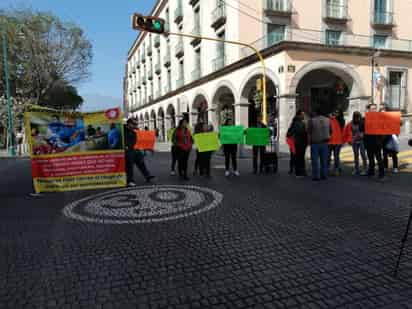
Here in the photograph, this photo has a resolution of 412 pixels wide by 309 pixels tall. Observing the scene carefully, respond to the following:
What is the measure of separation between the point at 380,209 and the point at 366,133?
297cm

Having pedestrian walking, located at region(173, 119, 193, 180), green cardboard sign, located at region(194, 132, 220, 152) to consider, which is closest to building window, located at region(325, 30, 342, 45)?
green cardboard sign, located at region(194, 132, 220, 152)

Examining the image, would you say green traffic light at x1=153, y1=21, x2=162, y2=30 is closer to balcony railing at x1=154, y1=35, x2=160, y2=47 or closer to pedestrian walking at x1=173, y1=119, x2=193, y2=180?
pedestrian walking at x1=173, y1=119, x2=193, y2=180

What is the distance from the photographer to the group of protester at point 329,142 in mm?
7113

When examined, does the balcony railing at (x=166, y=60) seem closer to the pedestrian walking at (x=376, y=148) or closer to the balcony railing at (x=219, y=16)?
the balcony railing at (x=219, y=16)

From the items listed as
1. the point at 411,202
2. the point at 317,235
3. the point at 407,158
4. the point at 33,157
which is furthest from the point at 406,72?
the point at 33,157

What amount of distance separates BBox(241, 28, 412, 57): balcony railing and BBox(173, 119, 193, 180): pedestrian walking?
43.6ft

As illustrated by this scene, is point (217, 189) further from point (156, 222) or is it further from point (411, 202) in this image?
point (411, 202)

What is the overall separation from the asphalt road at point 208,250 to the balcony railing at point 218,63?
18.8 metres

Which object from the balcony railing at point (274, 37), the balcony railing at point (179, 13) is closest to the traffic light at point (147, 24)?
the balcony railing at point (274, 37)

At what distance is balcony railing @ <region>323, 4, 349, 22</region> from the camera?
2123cm

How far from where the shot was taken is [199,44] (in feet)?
88.8

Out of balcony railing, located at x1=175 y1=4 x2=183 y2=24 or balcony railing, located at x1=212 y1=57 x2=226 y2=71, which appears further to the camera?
balcony railing, located at x1=175 y1=4 x2=183 y2=24

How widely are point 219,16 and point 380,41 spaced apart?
13.1 meters

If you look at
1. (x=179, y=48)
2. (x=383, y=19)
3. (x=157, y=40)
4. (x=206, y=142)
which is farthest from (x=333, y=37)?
(x=157, y=40)
